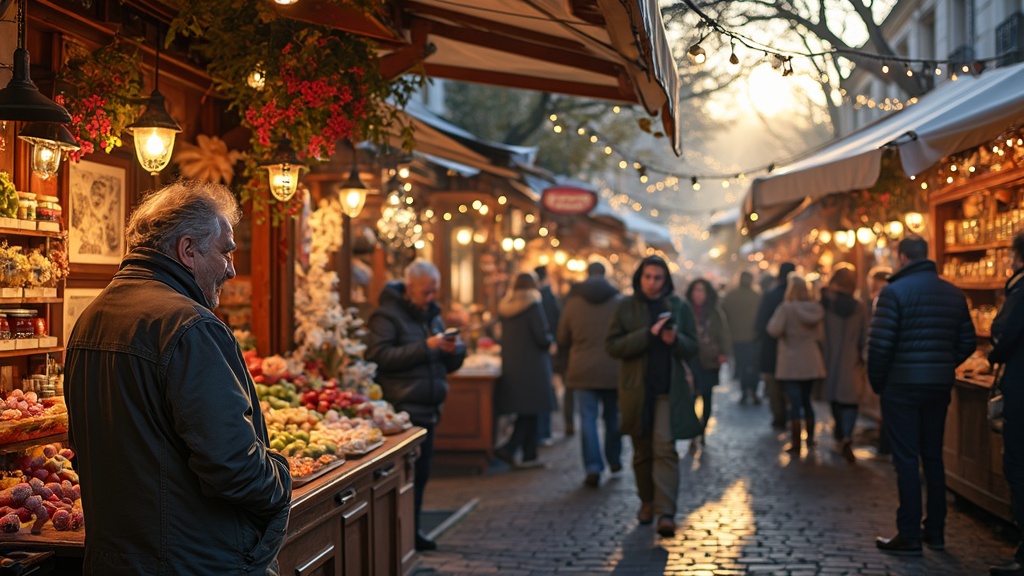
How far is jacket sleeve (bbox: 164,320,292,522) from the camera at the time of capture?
3.22 meters

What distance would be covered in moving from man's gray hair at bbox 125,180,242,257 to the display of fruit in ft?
4.41

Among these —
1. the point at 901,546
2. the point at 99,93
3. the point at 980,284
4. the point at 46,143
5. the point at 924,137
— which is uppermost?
the point at 924,137

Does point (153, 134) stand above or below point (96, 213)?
above

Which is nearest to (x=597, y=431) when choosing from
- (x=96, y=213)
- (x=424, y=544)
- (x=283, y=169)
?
(x=424, y=544)

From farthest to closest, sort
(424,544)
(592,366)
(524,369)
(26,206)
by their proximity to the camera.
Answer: (524,369)
(592,366)
(424,544)
(26,206)

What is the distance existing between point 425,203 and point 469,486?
16.4ft

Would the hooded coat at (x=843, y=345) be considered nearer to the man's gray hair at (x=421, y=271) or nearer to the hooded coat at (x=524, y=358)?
the hooded coat at (x=524, y=358)

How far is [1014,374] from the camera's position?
22.6 feet

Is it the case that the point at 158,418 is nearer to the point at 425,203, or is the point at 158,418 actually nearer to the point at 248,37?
the point at 248,37

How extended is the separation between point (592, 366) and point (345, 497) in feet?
18.9

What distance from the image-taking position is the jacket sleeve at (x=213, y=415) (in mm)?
3223

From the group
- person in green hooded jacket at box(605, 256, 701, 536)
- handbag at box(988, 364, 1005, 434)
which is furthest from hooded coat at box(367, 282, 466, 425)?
handbag at box(988, 364, 1005, 434)

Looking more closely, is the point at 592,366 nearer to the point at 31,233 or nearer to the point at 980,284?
the point at 980,284

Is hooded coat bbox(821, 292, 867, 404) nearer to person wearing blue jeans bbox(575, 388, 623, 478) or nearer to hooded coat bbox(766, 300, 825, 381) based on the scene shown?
hooded coat bbox(766, 300, 825, 381)
